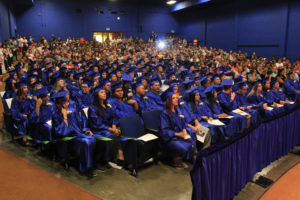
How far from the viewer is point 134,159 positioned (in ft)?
11.7

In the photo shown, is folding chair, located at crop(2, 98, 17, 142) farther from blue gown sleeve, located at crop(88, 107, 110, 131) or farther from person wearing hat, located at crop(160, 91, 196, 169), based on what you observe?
person wearing hat, located at crop(160, 91, 196, 169)

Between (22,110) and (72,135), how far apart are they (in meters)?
1.98

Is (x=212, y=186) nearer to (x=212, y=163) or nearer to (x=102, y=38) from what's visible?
(x=212, y=163)

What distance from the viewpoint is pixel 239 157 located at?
2938 millimetres

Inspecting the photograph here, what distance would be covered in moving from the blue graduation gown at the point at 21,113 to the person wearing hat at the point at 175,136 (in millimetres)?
2934

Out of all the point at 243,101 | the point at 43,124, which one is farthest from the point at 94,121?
the point at 243,101


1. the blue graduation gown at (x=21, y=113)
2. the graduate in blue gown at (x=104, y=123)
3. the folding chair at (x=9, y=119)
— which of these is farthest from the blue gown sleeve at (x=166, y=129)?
the folding chair at (x=9, y=119)

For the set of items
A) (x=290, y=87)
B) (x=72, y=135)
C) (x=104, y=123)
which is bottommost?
(x=72, y=135)

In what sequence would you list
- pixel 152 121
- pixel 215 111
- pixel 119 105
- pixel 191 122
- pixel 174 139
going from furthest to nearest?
pixel 215 111, pixel 119 105, pixel 191 122, pixel 152 121, pixel 174 139

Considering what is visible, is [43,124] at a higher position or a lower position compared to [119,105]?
lower

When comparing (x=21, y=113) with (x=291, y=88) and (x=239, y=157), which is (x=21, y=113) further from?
(x=291, y=88)

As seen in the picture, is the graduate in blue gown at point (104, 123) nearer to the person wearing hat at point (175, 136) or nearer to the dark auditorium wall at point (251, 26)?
the person wearing hat at point (175, 136)

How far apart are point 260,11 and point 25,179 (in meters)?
20.4

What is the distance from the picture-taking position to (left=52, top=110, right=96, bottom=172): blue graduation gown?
356 cm
